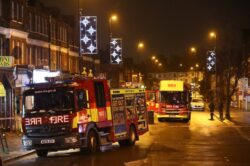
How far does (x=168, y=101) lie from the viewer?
46719mm

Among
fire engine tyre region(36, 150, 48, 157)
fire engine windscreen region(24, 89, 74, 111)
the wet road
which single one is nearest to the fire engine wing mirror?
fire engine windscreen region(24, 89, 74, 111)

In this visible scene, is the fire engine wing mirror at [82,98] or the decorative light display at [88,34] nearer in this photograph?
the fire engine wing mirror at [82,98]

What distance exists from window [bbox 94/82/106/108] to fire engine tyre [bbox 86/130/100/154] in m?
1.34

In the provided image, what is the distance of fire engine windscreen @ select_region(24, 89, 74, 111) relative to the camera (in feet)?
72.5

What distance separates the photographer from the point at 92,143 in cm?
2277

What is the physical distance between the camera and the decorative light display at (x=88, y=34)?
32344mm

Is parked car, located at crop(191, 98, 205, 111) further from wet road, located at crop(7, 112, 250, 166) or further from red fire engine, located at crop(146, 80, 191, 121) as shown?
wet road, located at crop(7, 112, 250, 166)

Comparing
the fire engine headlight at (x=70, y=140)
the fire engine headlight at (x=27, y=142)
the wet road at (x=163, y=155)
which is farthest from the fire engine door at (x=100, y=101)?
the fire engine headlight at (x=27, y=142)

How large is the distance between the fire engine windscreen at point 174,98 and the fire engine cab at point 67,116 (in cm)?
2253

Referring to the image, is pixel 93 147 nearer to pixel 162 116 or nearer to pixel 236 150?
pixel 236 150

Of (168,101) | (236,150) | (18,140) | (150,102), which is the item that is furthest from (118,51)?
(236,150)

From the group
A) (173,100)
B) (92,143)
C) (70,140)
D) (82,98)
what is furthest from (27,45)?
(70,140)

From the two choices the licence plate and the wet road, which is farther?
the licence plate

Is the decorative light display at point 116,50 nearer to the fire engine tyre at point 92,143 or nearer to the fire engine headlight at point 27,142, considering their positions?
the fire engine tyre at point 92,143
